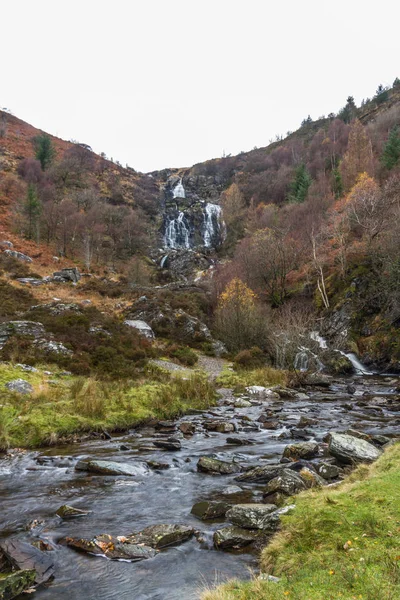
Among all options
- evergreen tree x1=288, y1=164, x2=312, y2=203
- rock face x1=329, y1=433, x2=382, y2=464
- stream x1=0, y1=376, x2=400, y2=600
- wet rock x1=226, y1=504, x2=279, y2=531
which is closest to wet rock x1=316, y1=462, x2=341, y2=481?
rock face x1=329, y1=433, x2=382, y2=464

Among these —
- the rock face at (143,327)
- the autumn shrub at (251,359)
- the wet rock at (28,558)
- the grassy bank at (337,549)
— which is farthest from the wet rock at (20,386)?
the rock face at (143,327)

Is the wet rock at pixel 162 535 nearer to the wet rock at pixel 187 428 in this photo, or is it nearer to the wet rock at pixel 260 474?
the wet rock at pixel 260 474

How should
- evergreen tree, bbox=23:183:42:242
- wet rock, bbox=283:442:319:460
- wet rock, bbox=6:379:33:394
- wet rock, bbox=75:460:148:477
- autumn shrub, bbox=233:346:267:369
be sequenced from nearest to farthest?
wet rock, bbox=75:460:148:477 → wet rock, bbox=283:442:319:460 → wet rock, bbox=6:379:33:394 → autumn shrub, bbox=233:346:267:369 → evergreen tree, bbox=23:183:42:242

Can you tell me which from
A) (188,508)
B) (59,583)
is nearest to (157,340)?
(188,508)

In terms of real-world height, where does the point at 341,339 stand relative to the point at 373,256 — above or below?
below

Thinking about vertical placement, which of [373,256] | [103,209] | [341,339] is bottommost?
[341,339]

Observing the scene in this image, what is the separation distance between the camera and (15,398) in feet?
37.9

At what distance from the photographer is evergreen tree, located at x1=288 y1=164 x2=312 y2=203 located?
216 feet

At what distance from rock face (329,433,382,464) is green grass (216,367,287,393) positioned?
11.9 metres

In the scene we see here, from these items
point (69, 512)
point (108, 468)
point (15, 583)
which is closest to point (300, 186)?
point (108, 468)

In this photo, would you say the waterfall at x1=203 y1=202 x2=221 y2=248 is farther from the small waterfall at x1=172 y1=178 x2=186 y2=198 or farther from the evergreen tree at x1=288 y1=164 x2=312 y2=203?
the small waterfall at x1=172 y1=178 x2=186 y2=198

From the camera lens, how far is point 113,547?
5387 millimetres

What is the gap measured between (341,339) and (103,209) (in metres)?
51.7

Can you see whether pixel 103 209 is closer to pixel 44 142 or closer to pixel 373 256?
pixel 44 142
